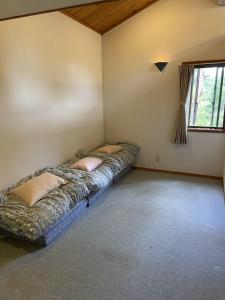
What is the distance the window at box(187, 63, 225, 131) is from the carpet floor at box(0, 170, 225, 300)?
4.74ft

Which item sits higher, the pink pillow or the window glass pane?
the window glass pane

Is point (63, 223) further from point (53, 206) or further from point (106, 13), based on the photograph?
point (106, 13)

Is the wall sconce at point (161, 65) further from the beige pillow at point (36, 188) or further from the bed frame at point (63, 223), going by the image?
the beige pillow at point (36, 188)

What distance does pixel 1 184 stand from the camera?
2697mm

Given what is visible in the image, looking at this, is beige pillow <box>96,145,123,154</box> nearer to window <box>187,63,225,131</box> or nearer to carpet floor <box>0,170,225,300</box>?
carpet floor <box>0,170,225,300</box>

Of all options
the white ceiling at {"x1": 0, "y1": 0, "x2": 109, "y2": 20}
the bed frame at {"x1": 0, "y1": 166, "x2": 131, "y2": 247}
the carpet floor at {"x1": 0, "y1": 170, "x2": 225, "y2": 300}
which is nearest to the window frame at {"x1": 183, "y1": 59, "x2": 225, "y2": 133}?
the carpet floor at {"x1": 0, "y1": 170, "x2": 225, "y2": 300}

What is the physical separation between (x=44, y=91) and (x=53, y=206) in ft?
5.36

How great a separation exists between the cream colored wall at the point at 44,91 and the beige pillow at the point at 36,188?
0.31 m

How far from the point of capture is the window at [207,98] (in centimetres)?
380

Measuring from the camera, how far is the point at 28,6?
1567 mm

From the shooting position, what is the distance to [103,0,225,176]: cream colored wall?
3.73m

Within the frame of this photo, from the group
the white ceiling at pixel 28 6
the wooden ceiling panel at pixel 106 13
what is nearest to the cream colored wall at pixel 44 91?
the wooden ceiling panel at pixel 106 13

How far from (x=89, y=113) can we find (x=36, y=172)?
5.39ft

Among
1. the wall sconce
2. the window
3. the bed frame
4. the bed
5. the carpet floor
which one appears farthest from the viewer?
the wall sconce
